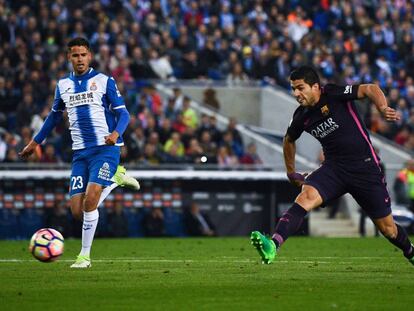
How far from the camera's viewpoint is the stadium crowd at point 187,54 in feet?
90.9

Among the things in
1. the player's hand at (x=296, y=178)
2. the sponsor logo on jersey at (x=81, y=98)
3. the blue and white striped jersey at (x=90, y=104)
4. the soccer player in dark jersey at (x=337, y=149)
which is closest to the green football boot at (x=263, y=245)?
the soccer player in dark jersey at (x=337, y=149)

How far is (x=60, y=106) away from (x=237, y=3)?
812 inches

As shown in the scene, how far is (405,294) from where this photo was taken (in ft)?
38.0

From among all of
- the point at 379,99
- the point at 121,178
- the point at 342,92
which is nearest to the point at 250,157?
the point at 121,178

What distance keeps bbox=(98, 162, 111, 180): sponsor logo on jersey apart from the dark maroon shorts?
267 centimetres

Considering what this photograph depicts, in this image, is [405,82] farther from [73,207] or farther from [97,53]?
[73,207]

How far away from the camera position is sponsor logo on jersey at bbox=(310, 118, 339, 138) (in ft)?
44.3

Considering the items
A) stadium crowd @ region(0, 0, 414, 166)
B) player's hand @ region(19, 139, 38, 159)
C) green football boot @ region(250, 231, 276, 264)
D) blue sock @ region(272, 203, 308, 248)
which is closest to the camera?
green football boot @ region(250, 231, 276, 264)

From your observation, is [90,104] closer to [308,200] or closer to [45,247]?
[45,247]

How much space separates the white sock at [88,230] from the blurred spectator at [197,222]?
11823 mm

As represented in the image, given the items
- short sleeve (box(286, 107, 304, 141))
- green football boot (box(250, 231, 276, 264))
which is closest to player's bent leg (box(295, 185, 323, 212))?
short sleeve (box(286, 107, 304, 141))

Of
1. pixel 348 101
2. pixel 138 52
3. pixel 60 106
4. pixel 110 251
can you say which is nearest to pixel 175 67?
pixel 138 52

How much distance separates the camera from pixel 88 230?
578 inches

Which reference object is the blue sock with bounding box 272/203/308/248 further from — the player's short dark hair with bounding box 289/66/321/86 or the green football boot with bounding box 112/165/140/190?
the green football boot with bounding box 112/165/140/190
